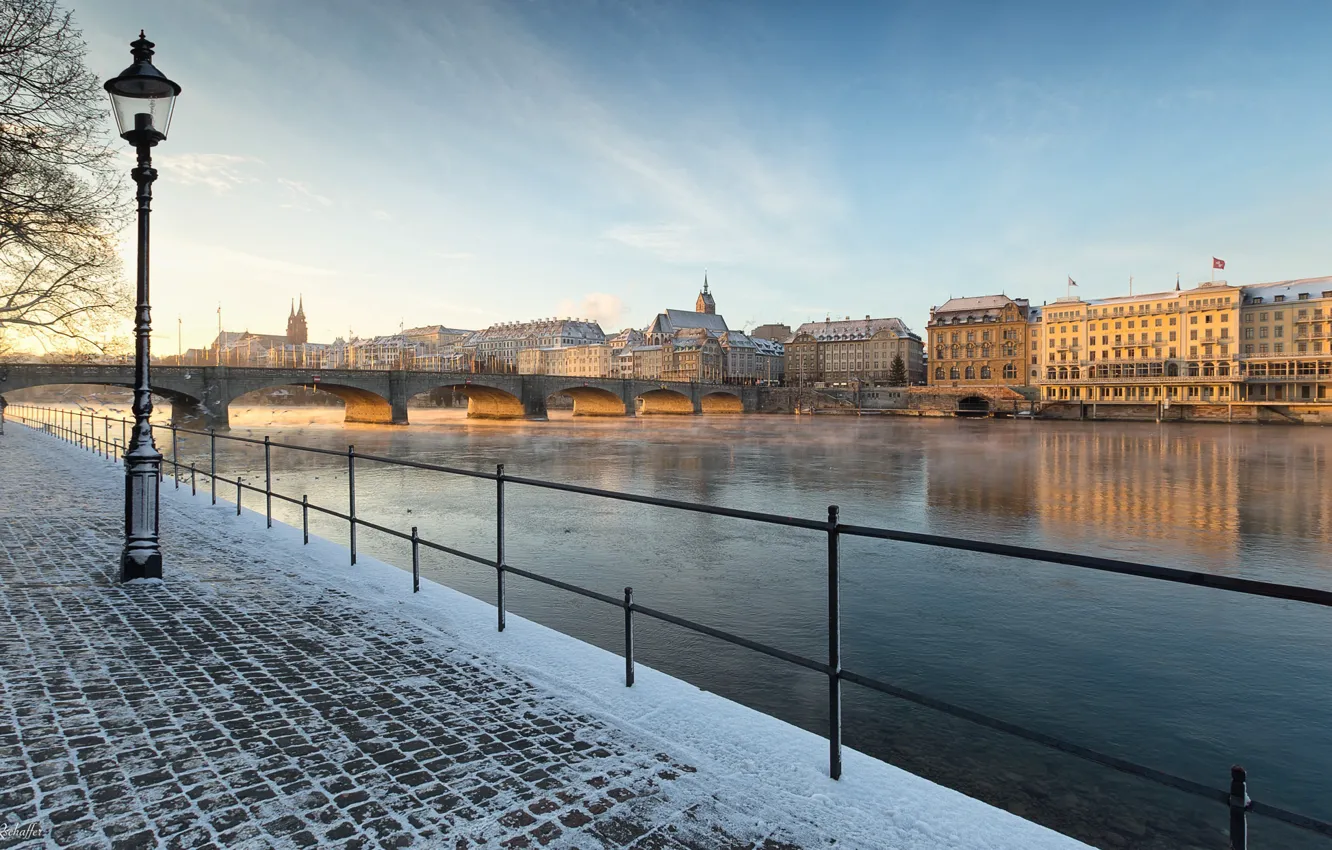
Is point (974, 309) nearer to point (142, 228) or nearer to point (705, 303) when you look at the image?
point (705, 303)

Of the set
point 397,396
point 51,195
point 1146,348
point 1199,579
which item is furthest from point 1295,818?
point 1146,348

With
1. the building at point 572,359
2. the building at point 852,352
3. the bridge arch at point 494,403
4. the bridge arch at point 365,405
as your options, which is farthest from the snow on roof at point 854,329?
the bridge arch at point 365,405

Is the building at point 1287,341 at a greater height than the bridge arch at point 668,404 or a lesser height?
greater

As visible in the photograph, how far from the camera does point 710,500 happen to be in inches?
877

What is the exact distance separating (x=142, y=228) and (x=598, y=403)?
93652 millimetres

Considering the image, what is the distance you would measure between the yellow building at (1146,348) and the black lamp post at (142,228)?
106123 mm

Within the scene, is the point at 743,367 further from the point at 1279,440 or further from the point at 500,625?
the point at 500,625

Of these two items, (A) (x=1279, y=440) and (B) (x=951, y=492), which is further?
(A) (x=1279, y=440)

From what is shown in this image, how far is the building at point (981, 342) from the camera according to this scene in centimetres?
11675

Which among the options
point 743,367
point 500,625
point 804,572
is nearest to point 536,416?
point 804,572

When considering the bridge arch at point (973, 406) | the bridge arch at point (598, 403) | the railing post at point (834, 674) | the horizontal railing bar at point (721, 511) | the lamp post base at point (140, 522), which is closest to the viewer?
the horizontal railing bar at point (721, 511)

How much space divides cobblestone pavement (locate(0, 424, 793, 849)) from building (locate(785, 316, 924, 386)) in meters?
141

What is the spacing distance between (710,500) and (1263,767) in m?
16.3

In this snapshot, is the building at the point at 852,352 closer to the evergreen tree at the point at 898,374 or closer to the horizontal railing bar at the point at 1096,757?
the evergreen tree at the point at 898,374
